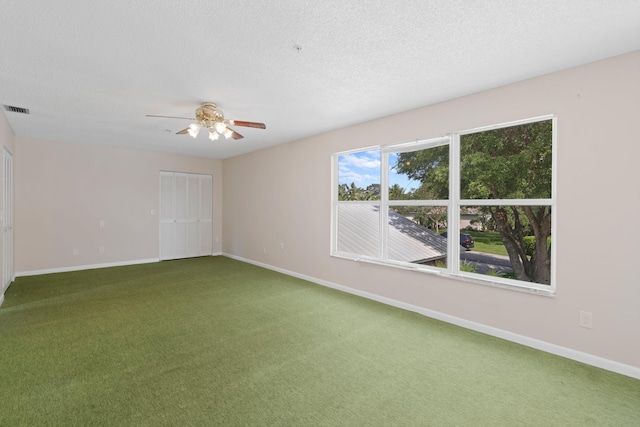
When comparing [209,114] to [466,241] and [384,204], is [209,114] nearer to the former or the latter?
[384,204]

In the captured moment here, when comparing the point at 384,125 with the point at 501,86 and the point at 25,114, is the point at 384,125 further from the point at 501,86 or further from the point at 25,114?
the point at 25,114

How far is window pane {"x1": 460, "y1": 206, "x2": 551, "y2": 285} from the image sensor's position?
286cm

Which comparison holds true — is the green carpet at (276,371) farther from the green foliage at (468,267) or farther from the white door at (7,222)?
the white door at (7,222)

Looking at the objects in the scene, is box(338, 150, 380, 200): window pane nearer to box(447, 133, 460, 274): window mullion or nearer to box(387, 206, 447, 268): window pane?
box(387, 206, 447, 268): window pane

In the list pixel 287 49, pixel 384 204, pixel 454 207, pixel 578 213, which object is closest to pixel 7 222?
pixel 287 49

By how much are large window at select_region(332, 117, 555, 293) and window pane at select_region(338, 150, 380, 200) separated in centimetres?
2

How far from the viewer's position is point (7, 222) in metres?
4.34

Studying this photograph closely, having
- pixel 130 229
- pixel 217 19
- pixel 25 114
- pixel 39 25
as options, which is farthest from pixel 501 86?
pixel 130 229

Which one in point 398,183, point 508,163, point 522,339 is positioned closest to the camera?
point 522,339

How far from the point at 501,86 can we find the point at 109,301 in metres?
5.32

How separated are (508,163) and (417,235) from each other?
132 cm

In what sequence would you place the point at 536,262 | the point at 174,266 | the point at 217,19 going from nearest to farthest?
the point at 217,19 → the point at 536,262 → the point at 174,266

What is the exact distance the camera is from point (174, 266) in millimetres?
6152

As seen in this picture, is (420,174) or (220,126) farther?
(420,174)
